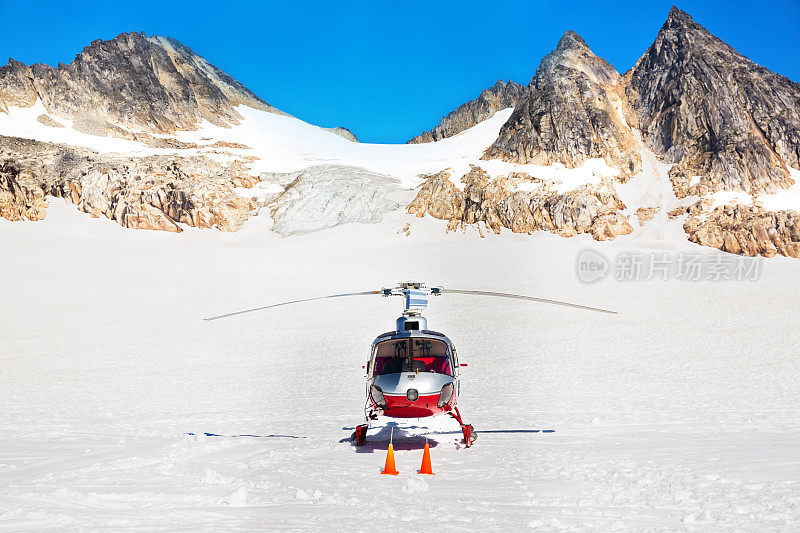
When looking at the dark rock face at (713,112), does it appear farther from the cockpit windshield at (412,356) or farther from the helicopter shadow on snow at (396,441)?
the cockpit windshield at (412,356)

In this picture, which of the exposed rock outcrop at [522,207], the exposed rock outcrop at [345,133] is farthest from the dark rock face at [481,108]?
the exposed rock outcrop at [522,207]

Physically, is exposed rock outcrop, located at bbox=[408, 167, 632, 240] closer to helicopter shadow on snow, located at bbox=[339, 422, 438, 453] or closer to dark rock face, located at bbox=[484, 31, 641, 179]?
dark rock face, located at bbox=[484, 31, 641, 179]

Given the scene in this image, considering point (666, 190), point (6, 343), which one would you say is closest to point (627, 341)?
point (6, 343)

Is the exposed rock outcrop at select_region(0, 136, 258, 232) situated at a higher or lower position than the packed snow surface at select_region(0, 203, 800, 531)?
higher

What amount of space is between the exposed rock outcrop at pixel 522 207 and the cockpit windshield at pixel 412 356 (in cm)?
4286

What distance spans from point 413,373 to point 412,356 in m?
0.56

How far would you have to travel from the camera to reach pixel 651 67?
68375 mm

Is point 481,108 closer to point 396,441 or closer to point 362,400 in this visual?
point 362,400

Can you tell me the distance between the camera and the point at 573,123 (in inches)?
2408

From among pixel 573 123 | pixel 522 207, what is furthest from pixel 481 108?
pixel 522 207

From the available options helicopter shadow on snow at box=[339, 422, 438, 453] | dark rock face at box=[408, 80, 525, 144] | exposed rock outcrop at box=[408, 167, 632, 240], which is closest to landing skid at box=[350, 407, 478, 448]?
helicopter shadow on snow at box=[339, 422, 438, 453]

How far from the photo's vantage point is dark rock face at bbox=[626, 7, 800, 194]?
177ft

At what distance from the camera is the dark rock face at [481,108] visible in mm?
112562

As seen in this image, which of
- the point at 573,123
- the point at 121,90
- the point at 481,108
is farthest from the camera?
the point at 481,108
